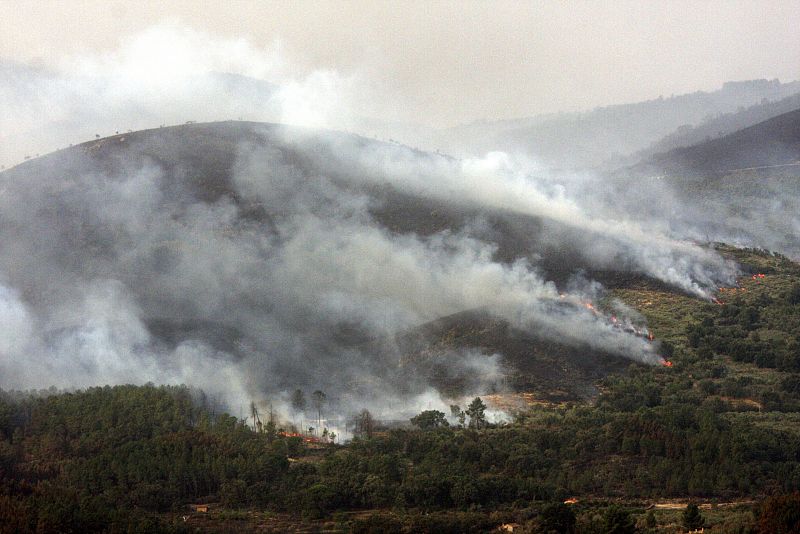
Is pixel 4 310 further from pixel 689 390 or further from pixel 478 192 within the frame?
pixel 689 390

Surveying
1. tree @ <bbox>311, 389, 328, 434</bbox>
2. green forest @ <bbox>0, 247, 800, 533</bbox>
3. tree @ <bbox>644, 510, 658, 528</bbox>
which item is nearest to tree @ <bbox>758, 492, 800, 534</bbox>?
green forest @ <bbox>0, 247, 800, 533</bbox>

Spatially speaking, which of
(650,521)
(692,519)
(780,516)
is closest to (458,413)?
(650,521)

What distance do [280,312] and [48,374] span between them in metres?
30.1

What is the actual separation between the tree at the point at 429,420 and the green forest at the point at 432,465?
0.52 ft

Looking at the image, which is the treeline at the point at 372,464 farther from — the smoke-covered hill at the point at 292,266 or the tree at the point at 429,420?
the smoke-covered hill at the point at 292,266

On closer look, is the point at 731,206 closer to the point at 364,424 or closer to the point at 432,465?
the point at 364,424

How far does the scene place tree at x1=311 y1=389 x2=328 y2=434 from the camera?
323 feet

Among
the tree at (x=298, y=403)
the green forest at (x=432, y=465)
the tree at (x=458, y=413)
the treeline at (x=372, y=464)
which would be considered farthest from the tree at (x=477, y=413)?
the tree at (x=298, y=403)

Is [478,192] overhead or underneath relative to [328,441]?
overhead

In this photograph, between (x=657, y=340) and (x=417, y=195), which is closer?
(x=657, y=340)

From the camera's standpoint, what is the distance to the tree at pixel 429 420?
89938 mm

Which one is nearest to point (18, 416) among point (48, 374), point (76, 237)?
point (48, 374)

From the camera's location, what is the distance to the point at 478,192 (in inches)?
6161

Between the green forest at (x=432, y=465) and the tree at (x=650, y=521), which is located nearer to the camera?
the tree at (x=650, y=521)
